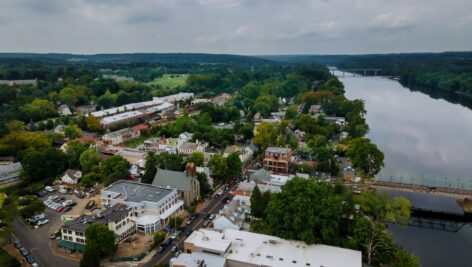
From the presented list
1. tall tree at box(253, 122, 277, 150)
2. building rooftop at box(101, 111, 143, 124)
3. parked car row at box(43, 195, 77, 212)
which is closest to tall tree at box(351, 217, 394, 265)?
tall tree at box(253, 122, 277, 150)

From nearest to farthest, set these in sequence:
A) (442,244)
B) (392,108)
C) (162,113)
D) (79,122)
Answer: (442,244) < (79,122) < (162,113) < (392,108)

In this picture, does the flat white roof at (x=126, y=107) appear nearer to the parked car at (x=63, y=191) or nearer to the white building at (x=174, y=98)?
the white building at (x=174, y=98)

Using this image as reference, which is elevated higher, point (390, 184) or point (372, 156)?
point (372, 156)

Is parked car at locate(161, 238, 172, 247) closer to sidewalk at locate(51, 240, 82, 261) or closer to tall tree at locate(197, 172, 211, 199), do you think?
sidewalk at locate(51, 240, 82, 261)

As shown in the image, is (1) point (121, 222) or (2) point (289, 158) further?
(2) point (289, 158)

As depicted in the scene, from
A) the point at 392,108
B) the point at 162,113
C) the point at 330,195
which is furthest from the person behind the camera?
the point at 392,108

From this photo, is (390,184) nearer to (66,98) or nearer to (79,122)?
(79,122)

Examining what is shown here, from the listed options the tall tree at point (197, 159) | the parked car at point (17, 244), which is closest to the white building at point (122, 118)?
the tall tree at point (197, 159)

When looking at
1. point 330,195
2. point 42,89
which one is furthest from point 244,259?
point 42,89
